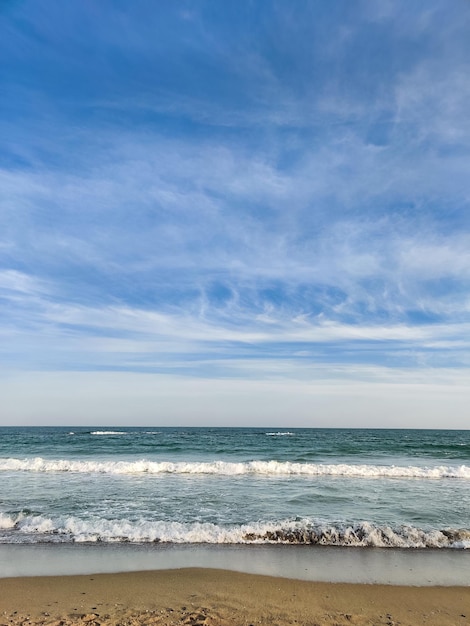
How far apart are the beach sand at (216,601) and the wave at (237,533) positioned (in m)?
1.93

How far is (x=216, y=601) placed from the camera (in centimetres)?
577

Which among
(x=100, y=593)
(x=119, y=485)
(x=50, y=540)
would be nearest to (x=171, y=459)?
(x=119, y=485)

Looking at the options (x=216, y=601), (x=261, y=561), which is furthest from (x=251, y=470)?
(x=216, y=601)

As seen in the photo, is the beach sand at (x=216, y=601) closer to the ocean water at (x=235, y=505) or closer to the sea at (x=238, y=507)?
the sea at (x=238, y=507)

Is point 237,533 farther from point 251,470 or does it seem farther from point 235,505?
point 251,470

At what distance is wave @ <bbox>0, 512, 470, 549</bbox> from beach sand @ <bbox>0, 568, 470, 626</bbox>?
1.93 meters

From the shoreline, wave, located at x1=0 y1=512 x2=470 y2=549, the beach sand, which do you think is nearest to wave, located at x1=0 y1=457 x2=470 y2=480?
wave, located at x1=0 y1=512 x2=470 y2=549

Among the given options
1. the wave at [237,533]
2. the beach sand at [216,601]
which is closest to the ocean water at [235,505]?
the wave at [237,533]

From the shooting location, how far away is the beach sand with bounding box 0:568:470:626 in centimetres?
527

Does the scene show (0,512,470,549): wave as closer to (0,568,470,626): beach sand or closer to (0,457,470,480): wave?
(0,568,470,626): beach sand

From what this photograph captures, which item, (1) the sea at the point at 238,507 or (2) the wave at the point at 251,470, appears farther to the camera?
(2) the wave at the point at 251,470

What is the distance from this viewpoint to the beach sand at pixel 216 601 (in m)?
5.27

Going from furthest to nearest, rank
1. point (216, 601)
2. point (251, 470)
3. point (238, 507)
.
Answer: point (251, 470)
point (238, 507)
point (216, 601)

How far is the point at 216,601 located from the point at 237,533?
10.2ft
